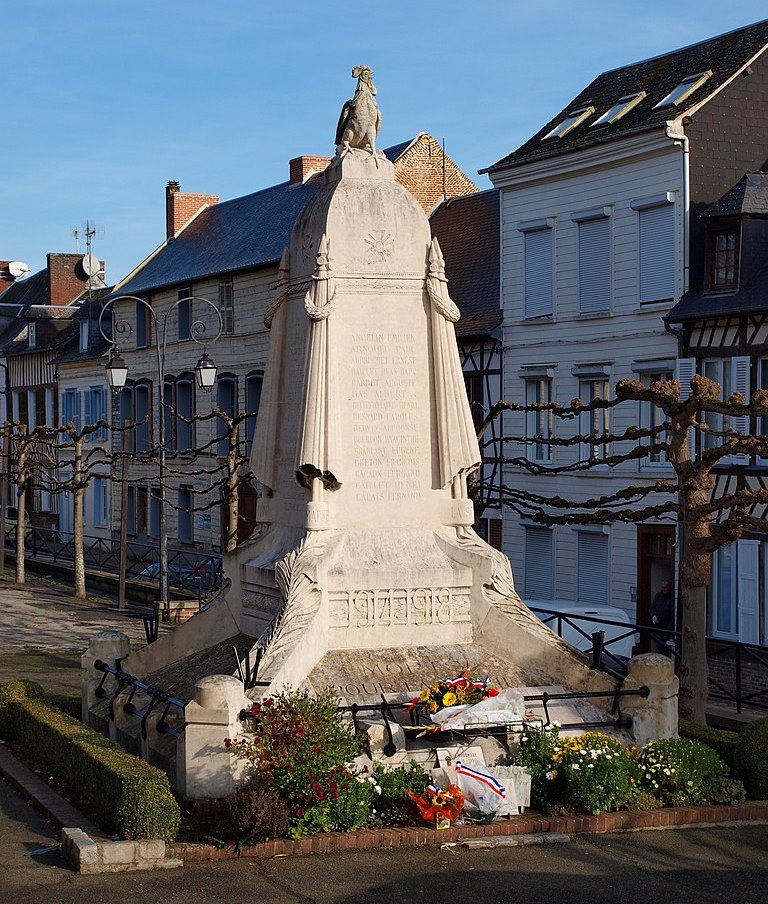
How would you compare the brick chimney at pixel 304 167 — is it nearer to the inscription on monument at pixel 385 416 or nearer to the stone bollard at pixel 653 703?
the inscription on monument at pixel 385 416

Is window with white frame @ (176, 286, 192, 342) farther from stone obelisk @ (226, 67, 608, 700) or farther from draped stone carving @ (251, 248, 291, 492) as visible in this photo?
stone obelisk @ (226, 67, 608, 700)

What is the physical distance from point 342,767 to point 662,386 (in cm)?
642

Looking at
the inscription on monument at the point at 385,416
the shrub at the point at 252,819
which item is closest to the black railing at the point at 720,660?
the inscription on monument at the point at 385,416

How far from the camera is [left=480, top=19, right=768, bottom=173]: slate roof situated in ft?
97.6

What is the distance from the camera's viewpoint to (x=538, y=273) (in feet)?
109

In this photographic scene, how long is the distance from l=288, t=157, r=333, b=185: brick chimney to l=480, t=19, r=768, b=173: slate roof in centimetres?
1249

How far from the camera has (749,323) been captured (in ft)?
88.4

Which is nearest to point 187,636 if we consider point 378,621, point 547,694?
point 378,621

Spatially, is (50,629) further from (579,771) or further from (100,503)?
(100,503)

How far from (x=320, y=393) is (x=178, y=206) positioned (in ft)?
134

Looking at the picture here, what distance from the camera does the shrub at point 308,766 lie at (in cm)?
1080

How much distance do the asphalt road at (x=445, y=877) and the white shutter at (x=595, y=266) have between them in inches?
824

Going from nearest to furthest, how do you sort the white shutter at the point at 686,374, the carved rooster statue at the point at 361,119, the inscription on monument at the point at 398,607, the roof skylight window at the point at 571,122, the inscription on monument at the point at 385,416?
the inscription on monument at the point at 398,607, the inscription on monument at the point at 385,416, the carved rooster statue at the point at 361,119, the white shutter at the point at 686,374, the roof skylight window at the point at 571,122

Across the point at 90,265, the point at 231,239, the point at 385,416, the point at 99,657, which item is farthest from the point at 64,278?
the point at 385,416
